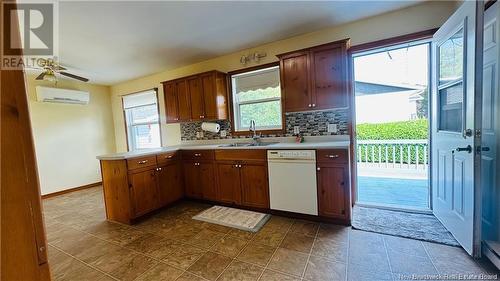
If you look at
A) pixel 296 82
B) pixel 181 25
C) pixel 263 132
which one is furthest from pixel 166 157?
pixel 296 82

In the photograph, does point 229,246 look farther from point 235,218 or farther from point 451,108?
point 451,108

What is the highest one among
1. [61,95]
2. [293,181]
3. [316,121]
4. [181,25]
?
[181,25]

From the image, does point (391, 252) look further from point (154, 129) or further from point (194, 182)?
point (154, 129)

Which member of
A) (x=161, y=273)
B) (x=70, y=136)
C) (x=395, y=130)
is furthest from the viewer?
(x=70, y=136)

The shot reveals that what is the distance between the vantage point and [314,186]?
2.46 metres

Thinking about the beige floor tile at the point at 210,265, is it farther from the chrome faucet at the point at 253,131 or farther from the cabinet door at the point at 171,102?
the cabinet door at the point at 171,102

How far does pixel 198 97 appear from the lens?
3.52 m

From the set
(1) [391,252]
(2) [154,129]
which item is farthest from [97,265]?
(2) [154,129]

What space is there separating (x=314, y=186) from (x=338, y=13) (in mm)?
2015

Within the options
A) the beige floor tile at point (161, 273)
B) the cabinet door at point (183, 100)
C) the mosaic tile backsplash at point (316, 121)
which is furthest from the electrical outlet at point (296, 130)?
the beige floor tile at point (161, 273)

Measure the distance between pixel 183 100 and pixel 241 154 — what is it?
1.59 meters

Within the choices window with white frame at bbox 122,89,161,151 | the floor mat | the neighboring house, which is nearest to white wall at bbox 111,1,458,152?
window with white frame at bbox 122,89,161,151

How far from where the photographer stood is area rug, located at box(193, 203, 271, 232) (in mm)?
2496

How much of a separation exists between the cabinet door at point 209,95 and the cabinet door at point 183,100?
373 millimetres
